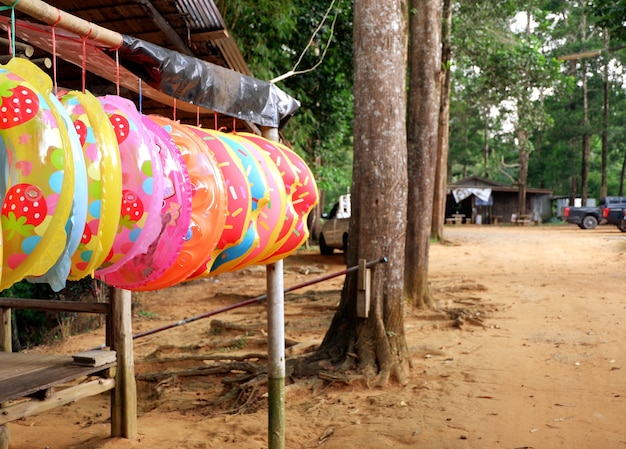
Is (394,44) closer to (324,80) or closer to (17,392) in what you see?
(17,392)

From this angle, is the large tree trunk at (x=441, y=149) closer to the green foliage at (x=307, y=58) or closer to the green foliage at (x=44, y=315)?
the green foliage at (x=307, y=58)

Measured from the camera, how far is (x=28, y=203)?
1271 mm

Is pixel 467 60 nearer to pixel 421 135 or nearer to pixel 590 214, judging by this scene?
pixel 421 135

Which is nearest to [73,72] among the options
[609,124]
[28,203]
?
[28,203]

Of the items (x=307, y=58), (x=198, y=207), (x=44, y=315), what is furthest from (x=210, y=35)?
(x=307, y=58)

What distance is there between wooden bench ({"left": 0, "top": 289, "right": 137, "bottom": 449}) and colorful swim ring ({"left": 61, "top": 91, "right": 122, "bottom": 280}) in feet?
7.87

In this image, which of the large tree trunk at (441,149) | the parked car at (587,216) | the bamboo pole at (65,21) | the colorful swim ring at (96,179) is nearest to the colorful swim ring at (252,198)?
the bamboo pole at (65,21)

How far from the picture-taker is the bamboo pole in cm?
175

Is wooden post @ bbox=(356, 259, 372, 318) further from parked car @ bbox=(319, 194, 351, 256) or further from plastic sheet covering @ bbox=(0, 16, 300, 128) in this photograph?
parked car @ bbox=(319, 194, 351, 256)

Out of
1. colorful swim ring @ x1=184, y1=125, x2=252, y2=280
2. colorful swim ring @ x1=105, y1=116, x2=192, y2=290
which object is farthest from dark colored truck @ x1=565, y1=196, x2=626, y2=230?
colorful swim ring @ x1=105, y1=116, x2=192, y2=290

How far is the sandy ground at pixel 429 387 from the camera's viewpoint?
434 cm

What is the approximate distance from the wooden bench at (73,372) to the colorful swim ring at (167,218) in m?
2.14

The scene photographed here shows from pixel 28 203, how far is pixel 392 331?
4.74m

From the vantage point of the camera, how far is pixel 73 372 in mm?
3836
